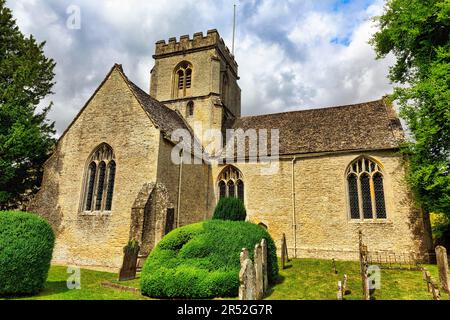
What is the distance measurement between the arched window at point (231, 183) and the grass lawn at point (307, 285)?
21.6ft

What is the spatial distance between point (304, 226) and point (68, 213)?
46.8 feet

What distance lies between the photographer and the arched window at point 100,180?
56.3 feet

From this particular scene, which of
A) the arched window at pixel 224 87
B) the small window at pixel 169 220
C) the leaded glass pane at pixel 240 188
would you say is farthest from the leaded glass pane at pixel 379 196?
the arched window at pixel 224 87

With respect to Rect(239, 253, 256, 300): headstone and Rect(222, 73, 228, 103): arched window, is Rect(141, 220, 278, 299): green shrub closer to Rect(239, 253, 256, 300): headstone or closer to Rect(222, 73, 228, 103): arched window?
Rect(239, 253, 256, 300): headstone

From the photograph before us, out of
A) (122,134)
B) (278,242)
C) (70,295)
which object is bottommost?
(70,295)

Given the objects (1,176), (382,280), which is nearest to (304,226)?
(382,280)

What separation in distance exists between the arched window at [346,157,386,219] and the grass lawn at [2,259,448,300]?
3376 millimetres

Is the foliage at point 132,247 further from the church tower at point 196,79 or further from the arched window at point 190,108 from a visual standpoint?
the arched window at point 190,108

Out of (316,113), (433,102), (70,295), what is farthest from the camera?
(316,113)

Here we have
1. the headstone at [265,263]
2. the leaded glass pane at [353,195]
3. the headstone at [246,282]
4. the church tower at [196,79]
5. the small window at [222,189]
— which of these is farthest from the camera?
the church tower at [196,79]

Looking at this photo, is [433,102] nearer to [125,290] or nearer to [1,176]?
[125,290]

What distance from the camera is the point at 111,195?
56.1 feet

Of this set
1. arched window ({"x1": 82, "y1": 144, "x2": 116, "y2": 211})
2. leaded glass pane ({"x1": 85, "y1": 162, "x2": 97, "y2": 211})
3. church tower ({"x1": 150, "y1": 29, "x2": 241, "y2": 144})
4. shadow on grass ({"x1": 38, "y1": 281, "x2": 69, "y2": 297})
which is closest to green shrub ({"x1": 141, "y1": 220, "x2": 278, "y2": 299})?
shadow on grass ({"x1": 38, "y1": 281, "x2": 69, "y2": 297})

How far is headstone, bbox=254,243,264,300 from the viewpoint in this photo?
9.42 metres
